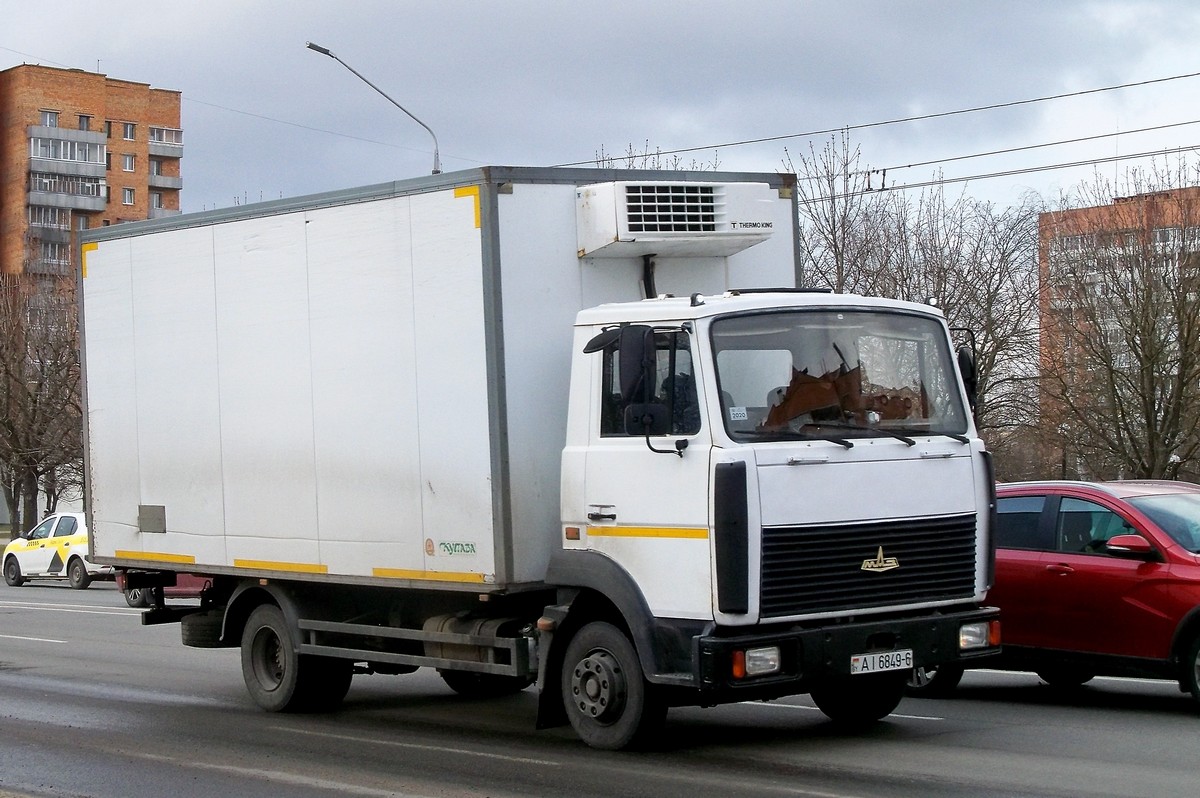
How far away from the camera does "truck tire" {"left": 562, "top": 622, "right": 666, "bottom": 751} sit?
860 centimetres

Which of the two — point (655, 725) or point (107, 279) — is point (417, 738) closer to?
point (655, 725)

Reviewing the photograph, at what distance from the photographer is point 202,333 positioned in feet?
36.9

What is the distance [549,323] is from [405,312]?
1.03 m

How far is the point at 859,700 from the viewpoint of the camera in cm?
986

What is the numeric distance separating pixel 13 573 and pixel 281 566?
23496 millimetres

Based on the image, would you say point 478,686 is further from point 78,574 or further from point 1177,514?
point 78,574

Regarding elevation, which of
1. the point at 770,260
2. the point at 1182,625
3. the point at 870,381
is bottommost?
the point at 1182,625

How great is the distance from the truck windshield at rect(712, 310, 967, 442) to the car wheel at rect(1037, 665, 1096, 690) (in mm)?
2643

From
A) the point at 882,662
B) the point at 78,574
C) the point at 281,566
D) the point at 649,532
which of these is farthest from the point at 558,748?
the point at 78,574

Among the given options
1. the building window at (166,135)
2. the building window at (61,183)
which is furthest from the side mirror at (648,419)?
the building window at (166,135)

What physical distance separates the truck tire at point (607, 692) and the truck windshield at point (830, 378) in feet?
4.90

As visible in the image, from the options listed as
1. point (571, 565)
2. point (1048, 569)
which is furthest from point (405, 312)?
point (1048, 569)

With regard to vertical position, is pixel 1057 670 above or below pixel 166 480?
below

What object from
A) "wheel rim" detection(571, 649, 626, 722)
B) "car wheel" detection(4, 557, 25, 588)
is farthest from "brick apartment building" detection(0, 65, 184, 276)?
"wheel rim" detection(571, 649, 626, 722)
